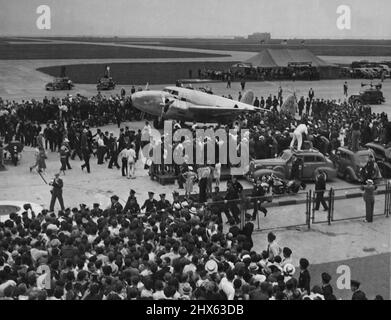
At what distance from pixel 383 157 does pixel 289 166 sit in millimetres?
4884

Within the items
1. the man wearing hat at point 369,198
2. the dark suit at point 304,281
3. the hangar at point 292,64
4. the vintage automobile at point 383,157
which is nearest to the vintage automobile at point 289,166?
the vintage automobile at point 383,157

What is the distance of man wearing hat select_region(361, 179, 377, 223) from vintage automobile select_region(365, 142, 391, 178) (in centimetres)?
514

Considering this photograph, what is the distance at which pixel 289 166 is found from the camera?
21.3m

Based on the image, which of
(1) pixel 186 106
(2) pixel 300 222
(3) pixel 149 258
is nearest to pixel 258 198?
(2) pixel 300 222

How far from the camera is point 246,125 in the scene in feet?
101

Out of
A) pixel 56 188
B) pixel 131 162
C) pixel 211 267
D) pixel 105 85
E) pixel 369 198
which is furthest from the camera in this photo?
pixel 105 85

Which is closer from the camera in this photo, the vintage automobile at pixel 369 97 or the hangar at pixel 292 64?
the vintage automobile at pixel 369 97

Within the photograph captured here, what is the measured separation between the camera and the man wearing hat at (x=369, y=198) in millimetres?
17375

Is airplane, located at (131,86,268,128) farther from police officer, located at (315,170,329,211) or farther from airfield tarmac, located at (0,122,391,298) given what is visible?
police officer, located at (315,170,329,211)

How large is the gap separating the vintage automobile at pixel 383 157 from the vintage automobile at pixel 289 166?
2.24 metres

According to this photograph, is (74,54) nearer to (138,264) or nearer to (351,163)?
(351,163)

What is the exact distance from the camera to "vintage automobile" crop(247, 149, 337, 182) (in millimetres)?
21109

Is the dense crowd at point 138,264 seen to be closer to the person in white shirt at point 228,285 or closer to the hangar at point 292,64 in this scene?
the person in white shirt at point 228,285
